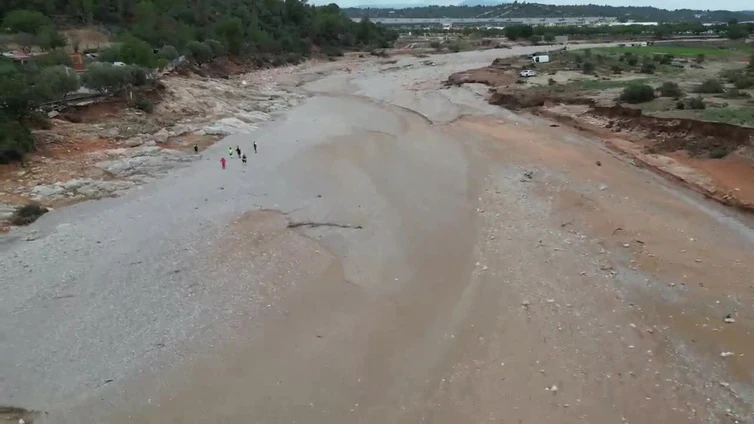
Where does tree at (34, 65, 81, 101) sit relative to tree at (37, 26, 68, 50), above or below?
below

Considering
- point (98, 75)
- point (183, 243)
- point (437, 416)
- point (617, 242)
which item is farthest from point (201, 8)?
point (437, 416)

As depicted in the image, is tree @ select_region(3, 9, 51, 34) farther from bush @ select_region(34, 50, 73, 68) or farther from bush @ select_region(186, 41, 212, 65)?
bush @ select_region(34, 50, 73, 68)

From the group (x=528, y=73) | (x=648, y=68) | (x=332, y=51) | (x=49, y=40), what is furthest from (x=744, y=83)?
(x=332, y=51)

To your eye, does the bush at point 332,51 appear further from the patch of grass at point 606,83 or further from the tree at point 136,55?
the patch of grass at point 606,83

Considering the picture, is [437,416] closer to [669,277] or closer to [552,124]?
[669,277]

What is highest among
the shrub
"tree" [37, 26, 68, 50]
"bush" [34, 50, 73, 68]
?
"tree" [37, 26, 68, 50]

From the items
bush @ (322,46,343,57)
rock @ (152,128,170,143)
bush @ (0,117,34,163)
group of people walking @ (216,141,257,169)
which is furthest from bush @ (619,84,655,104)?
bush @ (322,46,343,57)

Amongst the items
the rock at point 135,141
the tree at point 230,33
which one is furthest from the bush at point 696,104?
the tree at point 230,33
